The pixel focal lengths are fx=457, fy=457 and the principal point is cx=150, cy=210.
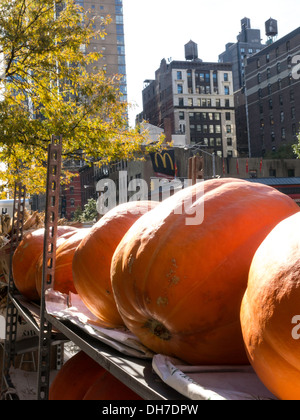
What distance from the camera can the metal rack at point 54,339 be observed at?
141 cm

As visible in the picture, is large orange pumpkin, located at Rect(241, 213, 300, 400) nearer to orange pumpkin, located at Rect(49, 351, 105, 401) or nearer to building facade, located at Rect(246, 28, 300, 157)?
orange pumpkin, located at Rect(49, 351, 105, 401)

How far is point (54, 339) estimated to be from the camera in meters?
2.89

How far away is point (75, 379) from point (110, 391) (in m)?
0.60

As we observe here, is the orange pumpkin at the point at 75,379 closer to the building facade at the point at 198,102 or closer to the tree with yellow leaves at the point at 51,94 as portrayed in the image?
the tree with yellow leaves at the point at 51,94

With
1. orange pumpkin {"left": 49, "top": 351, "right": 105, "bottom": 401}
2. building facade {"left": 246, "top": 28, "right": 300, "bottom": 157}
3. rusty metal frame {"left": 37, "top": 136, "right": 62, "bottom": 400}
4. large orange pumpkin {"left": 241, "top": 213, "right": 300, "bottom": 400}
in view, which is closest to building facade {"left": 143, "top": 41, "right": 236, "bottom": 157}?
building facade {"left": 246, "top": 28, "right": 300, "bottom": 157}

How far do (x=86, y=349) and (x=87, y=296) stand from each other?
18.6 inches

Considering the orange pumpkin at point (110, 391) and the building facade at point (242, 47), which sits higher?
the building facade at point (242, 47)

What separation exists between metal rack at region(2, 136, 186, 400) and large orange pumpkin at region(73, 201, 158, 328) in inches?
6.2

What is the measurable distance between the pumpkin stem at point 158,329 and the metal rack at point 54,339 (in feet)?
0.36

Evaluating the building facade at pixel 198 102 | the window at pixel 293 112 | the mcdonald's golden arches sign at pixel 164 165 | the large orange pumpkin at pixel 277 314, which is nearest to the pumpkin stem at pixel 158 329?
the large orange pumpkin at pixel 277 314

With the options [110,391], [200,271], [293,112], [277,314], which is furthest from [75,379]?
[293,112]

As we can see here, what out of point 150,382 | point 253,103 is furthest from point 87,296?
point 253,103

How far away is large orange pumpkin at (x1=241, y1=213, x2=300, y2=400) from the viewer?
1018 millimetres
